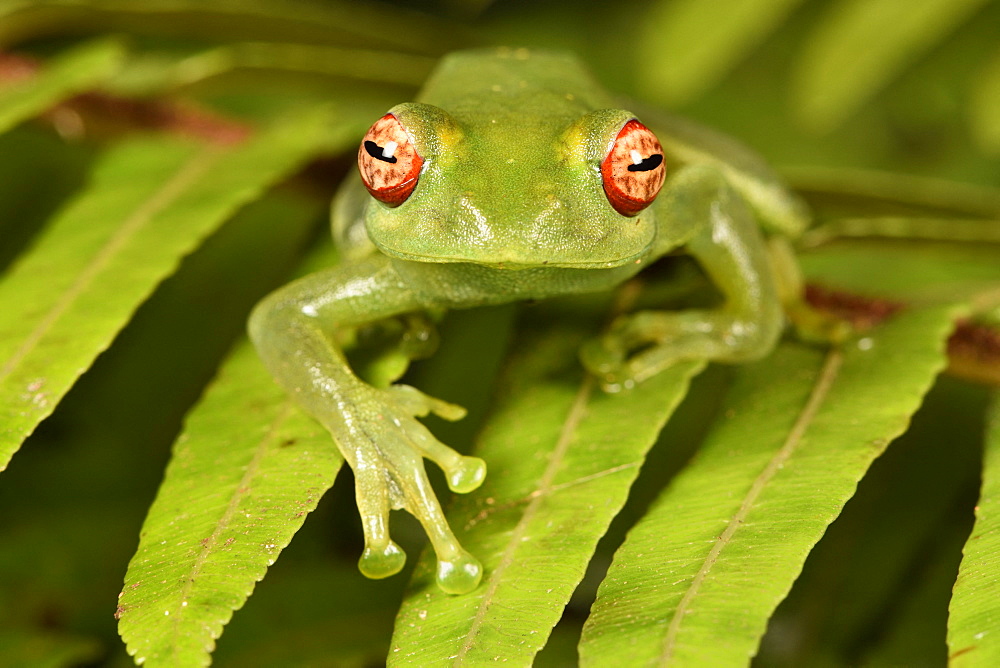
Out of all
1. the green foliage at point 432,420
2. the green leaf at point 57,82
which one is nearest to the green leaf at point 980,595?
the green foliage at point 432,420

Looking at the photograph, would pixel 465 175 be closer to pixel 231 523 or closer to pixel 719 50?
pixel 231 523

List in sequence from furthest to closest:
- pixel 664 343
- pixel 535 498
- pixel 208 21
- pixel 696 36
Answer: pixel 696 36
pixel 208 21
pixel 664 343
pixel 535 498

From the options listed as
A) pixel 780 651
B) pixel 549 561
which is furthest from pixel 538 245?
pixel 780 651

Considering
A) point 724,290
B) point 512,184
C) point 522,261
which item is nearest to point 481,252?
point 522,261

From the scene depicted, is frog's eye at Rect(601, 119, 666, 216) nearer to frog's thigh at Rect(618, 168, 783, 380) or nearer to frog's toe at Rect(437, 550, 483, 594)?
frog's thigh at Rect(618, 168, 783, 380)

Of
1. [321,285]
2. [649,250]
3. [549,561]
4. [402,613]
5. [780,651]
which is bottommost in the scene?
[780,651]

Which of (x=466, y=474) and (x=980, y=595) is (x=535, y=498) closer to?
(x=466, y=474)
